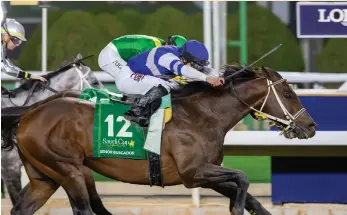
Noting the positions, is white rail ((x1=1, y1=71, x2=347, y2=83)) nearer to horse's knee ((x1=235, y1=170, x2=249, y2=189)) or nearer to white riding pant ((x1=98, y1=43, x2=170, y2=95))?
white riding pant ((x1=98, y1=43, x2=170, y2=95))

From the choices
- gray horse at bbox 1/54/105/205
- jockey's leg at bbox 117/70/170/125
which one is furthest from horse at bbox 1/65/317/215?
gray horse at bbox 1/54/105/205

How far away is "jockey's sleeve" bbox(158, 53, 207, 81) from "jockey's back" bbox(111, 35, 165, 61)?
64 centimetres

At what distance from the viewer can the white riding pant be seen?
21.0 ft

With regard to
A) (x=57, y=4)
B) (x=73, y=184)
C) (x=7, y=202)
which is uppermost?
(x=57, y=4)

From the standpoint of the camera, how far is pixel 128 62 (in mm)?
6723

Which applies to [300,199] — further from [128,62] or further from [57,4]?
[57,4]

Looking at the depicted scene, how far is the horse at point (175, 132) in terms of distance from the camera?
6230 mm

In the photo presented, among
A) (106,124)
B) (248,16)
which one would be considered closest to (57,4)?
(248,16)

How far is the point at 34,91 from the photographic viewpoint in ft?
27.2

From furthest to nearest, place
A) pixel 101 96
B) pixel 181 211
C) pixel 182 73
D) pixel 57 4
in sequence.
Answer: pixel 57 4, pixel 181 211, pixel 101 96, pixel 182 73

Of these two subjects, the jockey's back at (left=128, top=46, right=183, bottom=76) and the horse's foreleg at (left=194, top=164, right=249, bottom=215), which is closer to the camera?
the horse's foreleg at (left=194, top=164, right=249, bottom=215)

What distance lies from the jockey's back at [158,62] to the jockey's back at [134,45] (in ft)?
0.84

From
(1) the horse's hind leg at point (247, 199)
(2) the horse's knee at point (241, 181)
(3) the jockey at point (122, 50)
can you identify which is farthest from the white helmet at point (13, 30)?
(2) the horse's knee at point (241, 181)

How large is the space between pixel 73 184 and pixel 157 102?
77 centimetres
